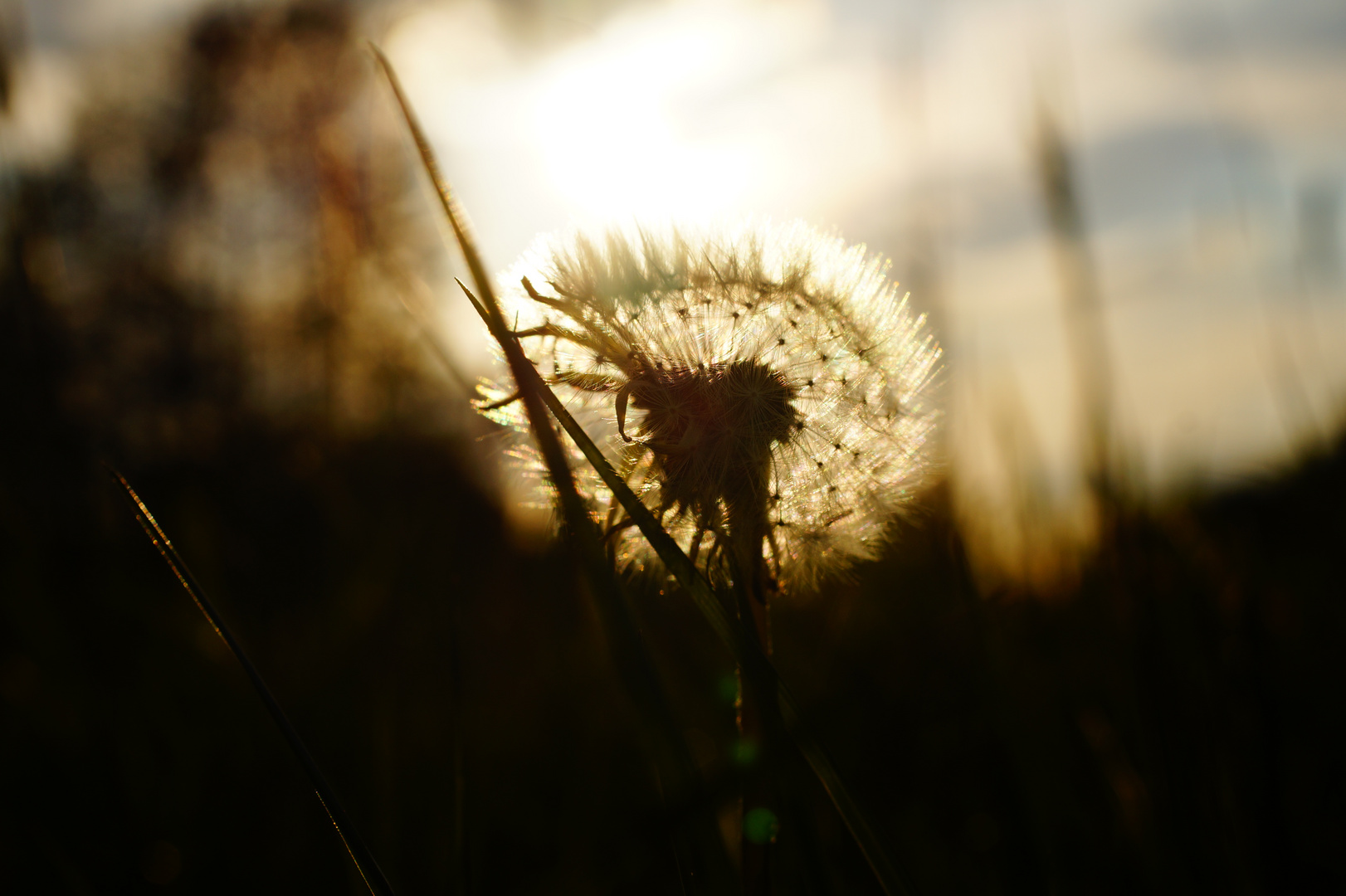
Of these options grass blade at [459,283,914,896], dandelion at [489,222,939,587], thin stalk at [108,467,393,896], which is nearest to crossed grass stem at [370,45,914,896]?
grass blade at [459,283,914,896]

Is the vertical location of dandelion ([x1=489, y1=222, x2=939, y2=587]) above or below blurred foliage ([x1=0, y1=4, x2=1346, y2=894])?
above

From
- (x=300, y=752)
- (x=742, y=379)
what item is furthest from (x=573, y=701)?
(x=300, y=752)

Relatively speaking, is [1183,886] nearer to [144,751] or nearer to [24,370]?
[144,751]

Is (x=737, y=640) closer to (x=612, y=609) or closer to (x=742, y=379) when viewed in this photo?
(x=612, y=609)

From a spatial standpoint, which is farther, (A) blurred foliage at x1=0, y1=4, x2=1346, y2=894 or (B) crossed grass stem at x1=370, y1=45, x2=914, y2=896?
(A) blurred foliage at x1=0, y1=4, x2=1346, y2=894

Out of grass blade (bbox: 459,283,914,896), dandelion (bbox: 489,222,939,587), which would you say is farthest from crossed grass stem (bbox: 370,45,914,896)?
dandelion (bbox: 489,222,939,587)

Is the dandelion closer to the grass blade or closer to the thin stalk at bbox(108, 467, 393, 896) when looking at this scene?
the grass blade

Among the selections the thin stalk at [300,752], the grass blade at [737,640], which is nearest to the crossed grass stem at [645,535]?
the grass blade at [737,640]
